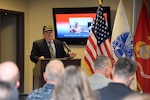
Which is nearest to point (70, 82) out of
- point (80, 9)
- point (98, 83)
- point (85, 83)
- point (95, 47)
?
point (85, 83)

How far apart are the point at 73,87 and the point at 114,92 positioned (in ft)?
2.91

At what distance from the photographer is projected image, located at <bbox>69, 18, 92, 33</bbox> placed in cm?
748

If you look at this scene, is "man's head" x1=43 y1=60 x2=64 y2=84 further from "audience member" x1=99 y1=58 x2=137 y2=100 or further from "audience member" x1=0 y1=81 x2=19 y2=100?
"audience member" x1=0 y1=81 x2=19 y2=100

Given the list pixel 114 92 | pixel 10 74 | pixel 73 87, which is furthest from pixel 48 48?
pixel 73 87

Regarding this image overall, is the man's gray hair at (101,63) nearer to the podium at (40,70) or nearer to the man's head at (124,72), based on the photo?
the man's head at (124,72)

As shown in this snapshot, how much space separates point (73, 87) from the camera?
184cm

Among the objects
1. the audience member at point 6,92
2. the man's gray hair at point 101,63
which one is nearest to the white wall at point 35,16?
the man's gray hair at point 101,63

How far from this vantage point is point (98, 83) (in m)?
3.46

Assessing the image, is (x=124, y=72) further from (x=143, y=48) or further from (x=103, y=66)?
(x=143, y=48)

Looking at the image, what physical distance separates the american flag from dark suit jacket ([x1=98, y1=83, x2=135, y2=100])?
360 centimetres

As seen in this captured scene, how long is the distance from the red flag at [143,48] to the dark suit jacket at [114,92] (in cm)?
396

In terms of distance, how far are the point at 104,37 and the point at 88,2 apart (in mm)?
1392

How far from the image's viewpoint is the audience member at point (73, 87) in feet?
5.99

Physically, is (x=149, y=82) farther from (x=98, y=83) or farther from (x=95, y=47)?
(x=98, y=83)
